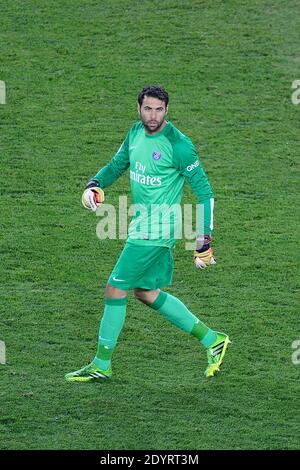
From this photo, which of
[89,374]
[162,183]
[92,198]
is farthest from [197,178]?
[89,374]

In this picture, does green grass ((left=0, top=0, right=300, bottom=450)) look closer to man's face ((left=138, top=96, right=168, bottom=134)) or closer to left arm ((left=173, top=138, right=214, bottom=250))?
left arm ((left=173, top=138, right=214, bottom=250))

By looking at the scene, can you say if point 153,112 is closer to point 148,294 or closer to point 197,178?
point 197,178

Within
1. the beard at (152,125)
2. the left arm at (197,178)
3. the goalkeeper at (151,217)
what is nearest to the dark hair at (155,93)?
the goalkeeper at (151,217)

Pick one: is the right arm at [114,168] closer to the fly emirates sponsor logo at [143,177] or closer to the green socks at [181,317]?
the fly emirates sponsor logo at [143,177]

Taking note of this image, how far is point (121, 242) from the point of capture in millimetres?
11086

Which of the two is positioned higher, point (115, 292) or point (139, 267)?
point (139, 267)

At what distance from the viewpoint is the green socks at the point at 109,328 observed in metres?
8.27

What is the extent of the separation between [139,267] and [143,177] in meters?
0.62

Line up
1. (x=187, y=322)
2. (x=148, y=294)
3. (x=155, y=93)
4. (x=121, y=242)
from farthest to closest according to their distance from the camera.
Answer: (x=121, y=242) < (x=187, y=322) < (x=148, y=294) < (x=155, y=93)

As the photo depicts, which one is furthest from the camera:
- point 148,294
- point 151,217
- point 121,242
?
point 121,242

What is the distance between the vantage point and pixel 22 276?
10195mm

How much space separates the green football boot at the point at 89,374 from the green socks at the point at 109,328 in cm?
6

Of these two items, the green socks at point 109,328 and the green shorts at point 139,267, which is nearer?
the green shorts at point 139,267

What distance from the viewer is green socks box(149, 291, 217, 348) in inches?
330
